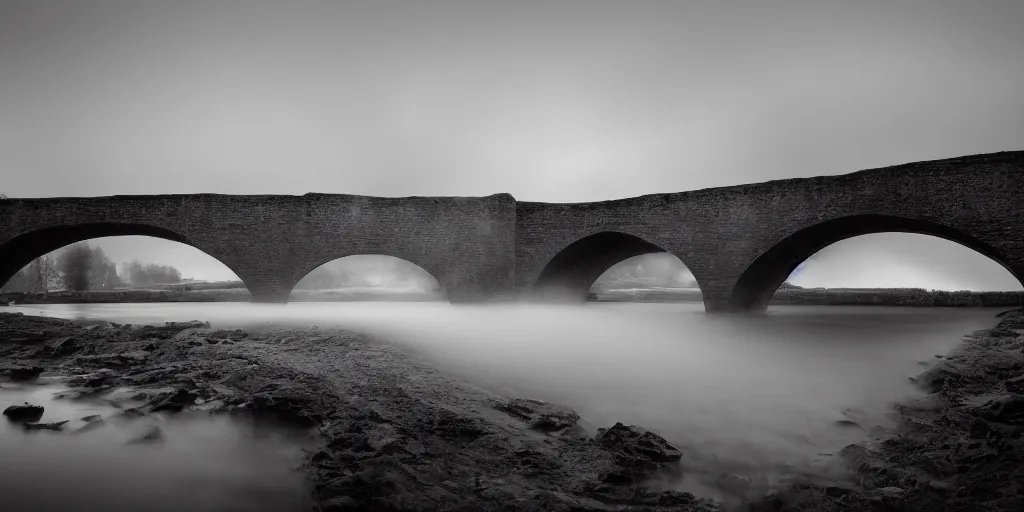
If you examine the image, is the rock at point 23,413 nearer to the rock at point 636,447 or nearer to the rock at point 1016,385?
the rock at point 636,447

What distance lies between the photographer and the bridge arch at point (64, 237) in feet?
55.4

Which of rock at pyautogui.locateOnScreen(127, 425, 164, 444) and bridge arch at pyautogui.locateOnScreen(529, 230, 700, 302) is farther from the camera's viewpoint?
bridge arch at pyautogui.locateOnScreen(529, 230, 700, 302)

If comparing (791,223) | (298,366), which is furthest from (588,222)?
(298,366)

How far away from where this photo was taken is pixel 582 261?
18.2m

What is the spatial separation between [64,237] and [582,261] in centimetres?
1867

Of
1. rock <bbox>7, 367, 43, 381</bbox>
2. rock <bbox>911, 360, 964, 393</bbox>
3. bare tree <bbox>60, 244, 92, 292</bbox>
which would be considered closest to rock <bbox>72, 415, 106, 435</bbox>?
rock <bbox>7, 367, 43, 381</bbox>

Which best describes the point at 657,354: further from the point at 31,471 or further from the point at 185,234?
the point at 185,234

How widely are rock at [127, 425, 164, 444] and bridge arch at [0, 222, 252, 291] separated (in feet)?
44.7

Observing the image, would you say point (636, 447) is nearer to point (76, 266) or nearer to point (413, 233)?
point (413, 233)

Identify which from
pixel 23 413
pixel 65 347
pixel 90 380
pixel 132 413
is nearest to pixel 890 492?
pixel 132 413

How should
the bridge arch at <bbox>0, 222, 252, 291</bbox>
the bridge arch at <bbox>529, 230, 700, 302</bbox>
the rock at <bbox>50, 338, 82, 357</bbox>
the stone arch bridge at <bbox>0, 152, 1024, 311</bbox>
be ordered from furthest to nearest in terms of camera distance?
the bridge arch at <bbox>0, 222, 252, 291</bbox>
the bridge arch at <bbox>529, 230, 700, 302</bbox>
the stone arch bridge at <bbox>0, 152, 1024, 311</bbox>
the rock at <bbox>50, 338, 82, 357</bbox>

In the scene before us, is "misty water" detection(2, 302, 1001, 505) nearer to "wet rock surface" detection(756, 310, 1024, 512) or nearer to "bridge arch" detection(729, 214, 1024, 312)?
"wet rock surface" detection(756, 310, 1024, 512)

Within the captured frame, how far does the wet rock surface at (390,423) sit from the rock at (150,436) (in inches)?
0.5

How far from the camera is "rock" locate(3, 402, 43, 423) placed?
456 centimetres
